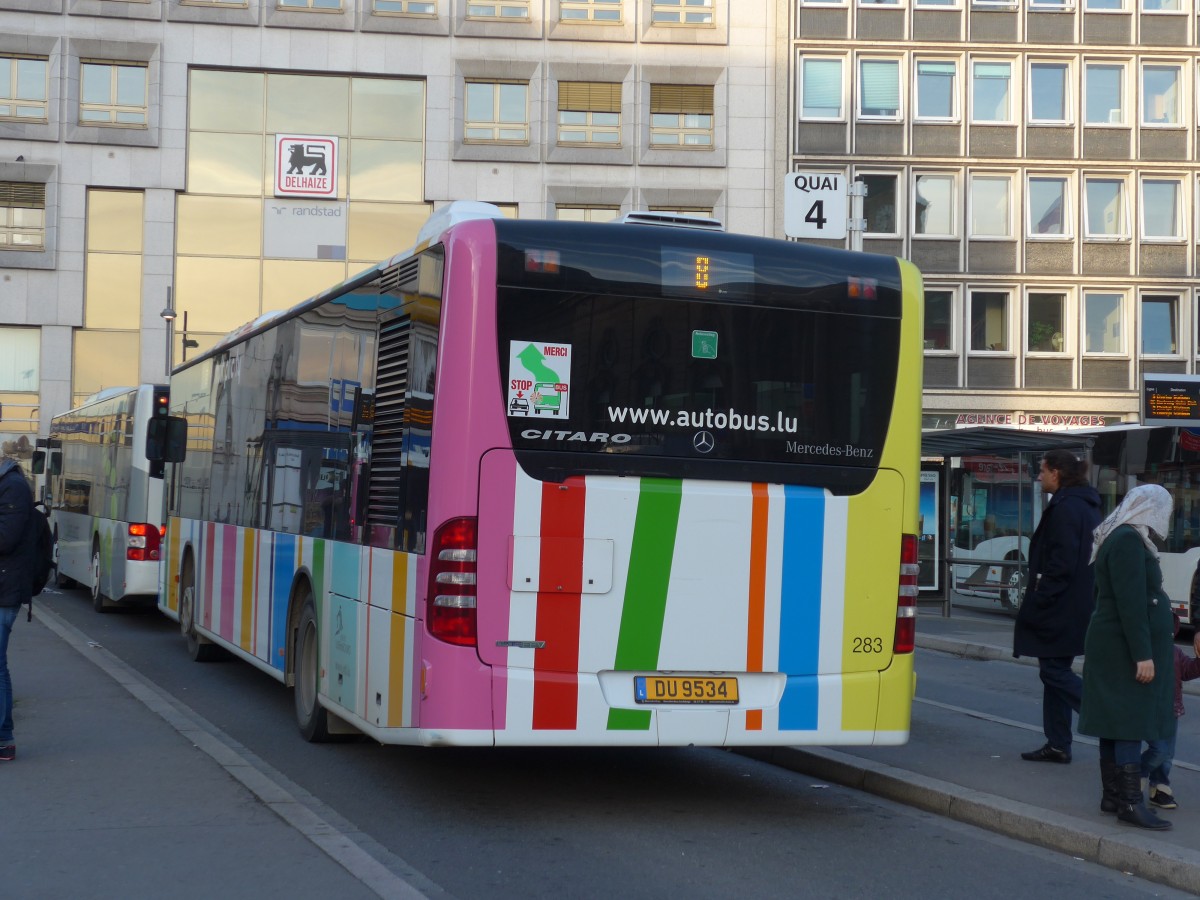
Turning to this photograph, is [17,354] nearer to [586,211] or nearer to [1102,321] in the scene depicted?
[586,211]

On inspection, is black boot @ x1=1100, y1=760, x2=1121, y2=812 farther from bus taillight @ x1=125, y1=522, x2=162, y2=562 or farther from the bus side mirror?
bus taillight @ x1=125, y1=522, x2=162, y2=562

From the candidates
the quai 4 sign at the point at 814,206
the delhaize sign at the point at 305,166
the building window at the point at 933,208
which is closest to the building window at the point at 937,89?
the building window at the point at 933,208

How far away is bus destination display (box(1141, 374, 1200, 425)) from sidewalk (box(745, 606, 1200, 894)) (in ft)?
48.6

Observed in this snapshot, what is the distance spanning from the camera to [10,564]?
8.93 m

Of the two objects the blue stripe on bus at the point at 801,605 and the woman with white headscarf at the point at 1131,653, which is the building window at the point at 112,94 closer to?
the blue stripe on bus at the point at 801,605

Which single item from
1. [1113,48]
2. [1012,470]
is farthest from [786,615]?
[1113,48]

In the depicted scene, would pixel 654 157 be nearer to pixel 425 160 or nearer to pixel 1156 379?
pixel 425 160

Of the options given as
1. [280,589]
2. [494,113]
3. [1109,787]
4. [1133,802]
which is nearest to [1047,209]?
[494,113]

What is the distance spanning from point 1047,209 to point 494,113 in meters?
15.3

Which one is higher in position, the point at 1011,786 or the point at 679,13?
the point at 679,13

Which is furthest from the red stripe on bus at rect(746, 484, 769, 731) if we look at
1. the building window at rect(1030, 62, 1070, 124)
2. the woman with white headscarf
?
the building window at rect(1030, 62, 1070, 124)

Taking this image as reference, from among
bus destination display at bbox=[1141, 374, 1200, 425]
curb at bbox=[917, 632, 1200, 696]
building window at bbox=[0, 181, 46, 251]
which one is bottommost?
curb at bbox=[917, 632, 1200, 696]

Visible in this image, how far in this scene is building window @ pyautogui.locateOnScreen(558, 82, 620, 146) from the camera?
41.9 m

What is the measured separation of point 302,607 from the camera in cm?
1050
